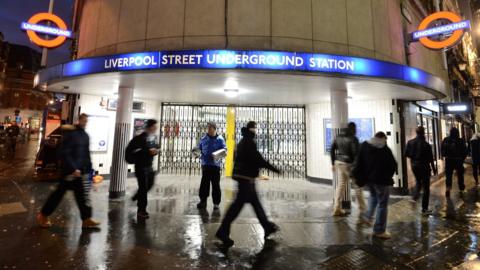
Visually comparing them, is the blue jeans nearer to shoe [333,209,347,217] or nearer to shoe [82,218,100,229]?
shoe [333,209,347,217]

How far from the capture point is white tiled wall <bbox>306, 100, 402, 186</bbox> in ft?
29.6

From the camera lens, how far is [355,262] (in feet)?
12.4

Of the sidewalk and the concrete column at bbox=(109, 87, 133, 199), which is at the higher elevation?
the concrete column at bbox=(109, 87, 133, 199)

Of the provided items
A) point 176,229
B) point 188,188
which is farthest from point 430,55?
point 176,229

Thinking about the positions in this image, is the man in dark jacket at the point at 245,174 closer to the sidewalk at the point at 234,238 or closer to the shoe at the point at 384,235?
the sidewalk at the point at 234,238

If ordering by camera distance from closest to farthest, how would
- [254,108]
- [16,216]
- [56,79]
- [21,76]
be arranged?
[16,216] < [56,79] < [254,108] < [21,76]

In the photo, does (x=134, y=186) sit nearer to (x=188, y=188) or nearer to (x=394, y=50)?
(x=188, y=188)

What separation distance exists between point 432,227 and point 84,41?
11.0 meters

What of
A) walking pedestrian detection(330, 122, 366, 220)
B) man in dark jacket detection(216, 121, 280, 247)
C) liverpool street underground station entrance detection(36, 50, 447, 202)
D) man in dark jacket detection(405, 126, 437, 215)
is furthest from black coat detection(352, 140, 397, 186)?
man in dark jacket detection(405, 126, 437, 215)

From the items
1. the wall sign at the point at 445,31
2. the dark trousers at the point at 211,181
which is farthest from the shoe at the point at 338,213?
the wall sign at the point at 445,31

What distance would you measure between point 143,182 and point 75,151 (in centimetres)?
142

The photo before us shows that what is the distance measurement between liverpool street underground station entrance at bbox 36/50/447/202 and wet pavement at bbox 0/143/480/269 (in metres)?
1.73

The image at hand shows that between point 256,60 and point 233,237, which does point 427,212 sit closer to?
point 233,237

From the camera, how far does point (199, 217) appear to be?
576 cm
